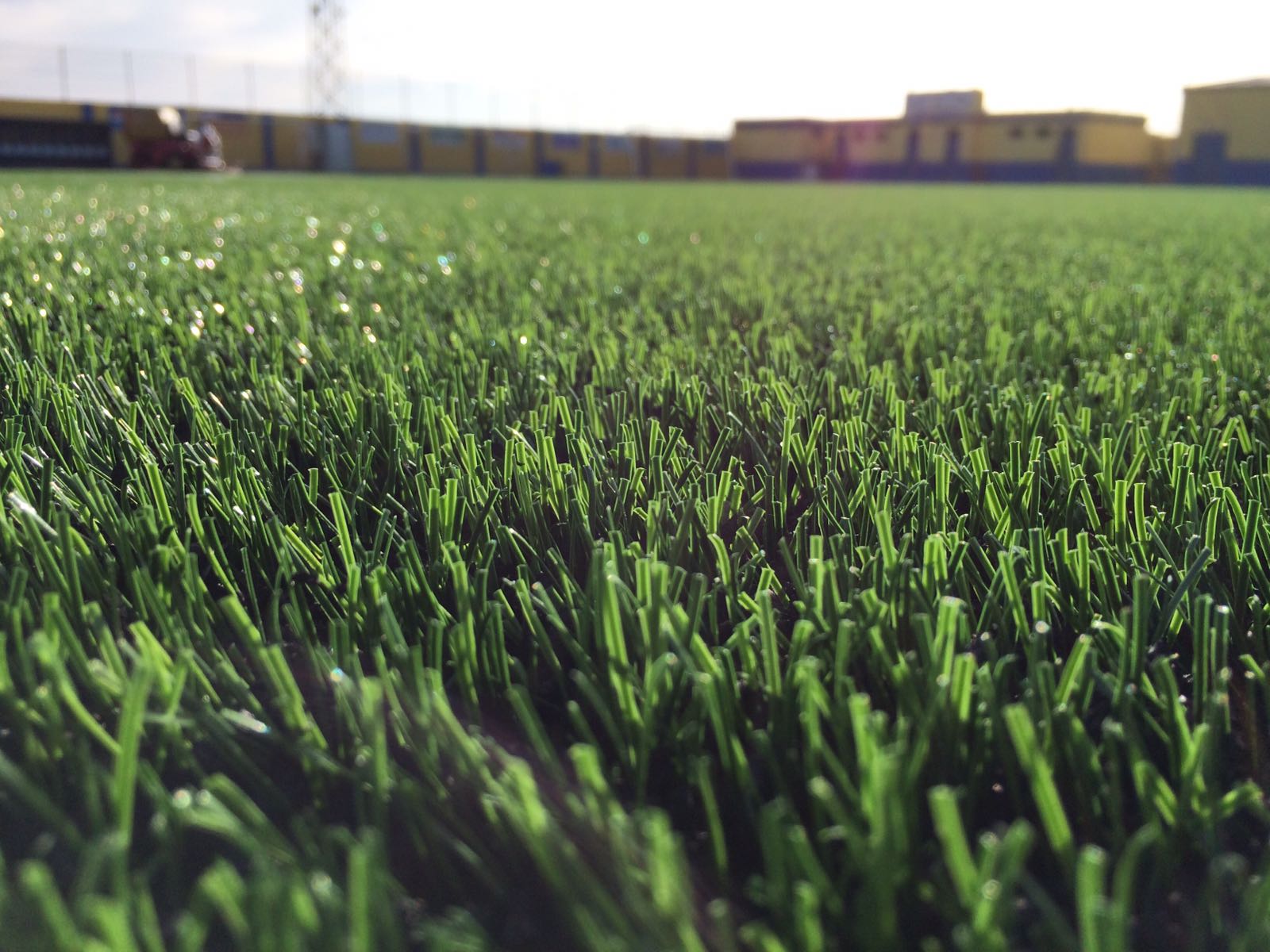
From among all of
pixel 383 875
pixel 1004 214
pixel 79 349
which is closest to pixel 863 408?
pixel 383 875

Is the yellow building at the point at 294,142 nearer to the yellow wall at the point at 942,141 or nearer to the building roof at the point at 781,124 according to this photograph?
the building roof at the point at 781,124

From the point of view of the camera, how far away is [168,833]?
19.2 inches

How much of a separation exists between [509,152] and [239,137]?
35.5 feet

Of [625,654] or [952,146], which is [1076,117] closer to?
[952,146]

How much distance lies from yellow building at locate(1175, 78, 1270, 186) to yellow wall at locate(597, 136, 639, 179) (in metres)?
21.5

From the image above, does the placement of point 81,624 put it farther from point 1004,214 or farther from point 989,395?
point 1004,214

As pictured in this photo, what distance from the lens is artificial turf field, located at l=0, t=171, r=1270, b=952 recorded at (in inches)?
18.2

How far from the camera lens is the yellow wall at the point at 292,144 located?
3338 centimetres

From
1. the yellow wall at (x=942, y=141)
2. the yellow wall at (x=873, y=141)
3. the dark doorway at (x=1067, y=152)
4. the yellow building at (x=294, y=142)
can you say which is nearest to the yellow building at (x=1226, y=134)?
the dark doorway at (x=1067, y=152)

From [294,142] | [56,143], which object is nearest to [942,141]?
[294,142]

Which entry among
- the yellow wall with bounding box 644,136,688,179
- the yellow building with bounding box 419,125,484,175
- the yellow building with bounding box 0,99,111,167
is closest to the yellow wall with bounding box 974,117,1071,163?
the yellow wall with bounding box 644,136,688,179

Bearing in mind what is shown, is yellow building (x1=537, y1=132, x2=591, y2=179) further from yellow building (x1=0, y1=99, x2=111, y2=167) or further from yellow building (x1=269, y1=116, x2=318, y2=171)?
yellow building (x1=0, y1=99, x2=111, y2=167)

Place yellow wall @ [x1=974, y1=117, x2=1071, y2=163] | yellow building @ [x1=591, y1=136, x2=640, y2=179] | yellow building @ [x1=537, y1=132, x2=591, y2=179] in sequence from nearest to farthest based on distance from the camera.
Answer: yellow wall @ [x1=974, y1=117, x2=1071, y2=163] → yellow building @ [x1=537, y1=132, x2=591, y2=179] → yellow building @ [x1=591, y1=136, x2=640, y2=179]

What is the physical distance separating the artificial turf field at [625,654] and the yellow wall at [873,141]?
45.1m
